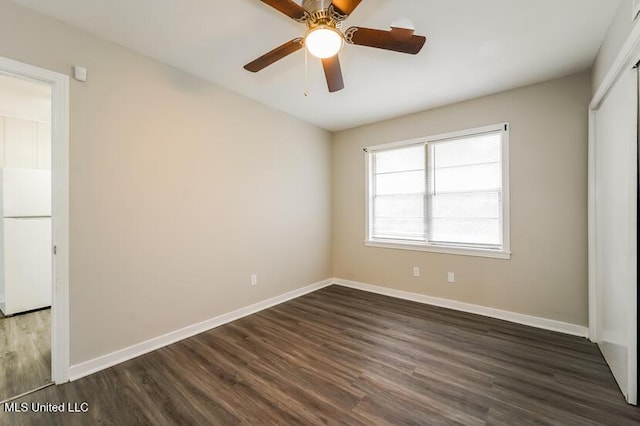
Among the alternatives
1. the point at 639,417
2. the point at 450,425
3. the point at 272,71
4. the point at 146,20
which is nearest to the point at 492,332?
the point at 639,417

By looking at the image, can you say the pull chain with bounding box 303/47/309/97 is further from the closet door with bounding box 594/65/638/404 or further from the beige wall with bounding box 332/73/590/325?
the closet door with bounding box 594/65/638/404

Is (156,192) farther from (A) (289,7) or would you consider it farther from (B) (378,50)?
(B) (378,50)

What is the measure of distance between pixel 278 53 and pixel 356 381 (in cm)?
242

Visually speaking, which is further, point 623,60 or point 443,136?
point 443,136

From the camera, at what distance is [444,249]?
3.57 m

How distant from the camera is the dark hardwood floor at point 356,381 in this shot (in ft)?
5.51

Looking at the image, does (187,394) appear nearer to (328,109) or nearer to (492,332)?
(492,332)

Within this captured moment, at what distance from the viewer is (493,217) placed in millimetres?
3250

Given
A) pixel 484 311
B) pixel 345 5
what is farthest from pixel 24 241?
pixel 484 311

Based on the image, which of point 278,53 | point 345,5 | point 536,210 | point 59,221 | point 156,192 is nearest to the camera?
point 345,5

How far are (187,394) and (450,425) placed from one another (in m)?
1.71

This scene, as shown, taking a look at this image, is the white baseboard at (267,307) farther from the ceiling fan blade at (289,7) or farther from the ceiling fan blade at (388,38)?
the ceiling fan blade at (388,38)

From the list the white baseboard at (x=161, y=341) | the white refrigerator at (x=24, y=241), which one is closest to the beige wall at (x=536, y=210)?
the white baseboard at (x=161, y=341)

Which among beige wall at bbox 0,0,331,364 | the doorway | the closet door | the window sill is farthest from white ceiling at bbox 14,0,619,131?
the window sill
